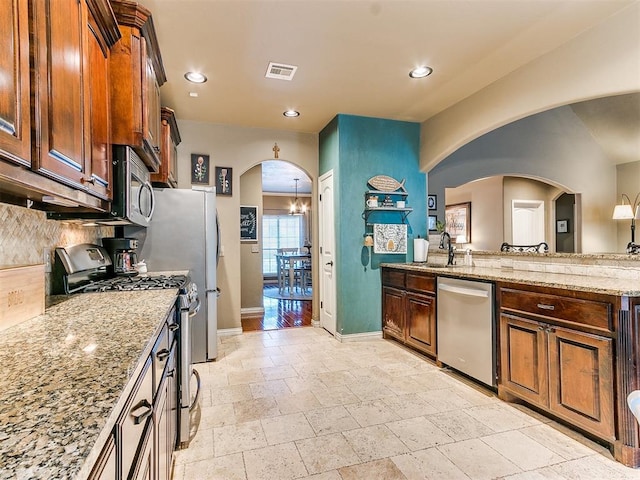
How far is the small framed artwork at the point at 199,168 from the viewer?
4.34m

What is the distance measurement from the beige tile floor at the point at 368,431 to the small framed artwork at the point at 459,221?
1759mm

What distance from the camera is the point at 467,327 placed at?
113 inches

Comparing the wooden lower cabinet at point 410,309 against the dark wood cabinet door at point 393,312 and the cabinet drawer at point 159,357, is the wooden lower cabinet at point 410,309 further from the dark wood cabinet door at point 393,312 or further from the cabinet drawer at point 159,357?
the cabinet drawer at point 159,357

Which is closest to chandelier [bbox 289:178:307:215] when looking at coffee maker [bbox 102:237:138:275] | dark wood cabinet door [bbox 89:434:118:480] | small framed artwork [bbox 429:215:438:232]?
small framed artwork [bbox 429:215:438:232]

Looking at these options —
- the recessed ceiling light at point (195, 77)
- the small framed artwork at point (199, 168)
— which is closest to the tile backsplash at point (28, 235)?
the recessed ceiling light at point (195, 77)

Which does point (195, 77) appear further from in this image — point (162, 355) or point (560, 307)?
point (560, 307)

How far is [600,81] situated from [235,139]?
12.1 ft

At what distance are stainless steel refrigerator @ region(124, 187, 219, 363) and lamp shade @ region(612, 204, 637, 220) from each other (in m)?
3.37

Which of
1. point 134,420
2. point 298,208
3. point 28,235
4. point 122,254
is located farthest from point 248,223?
point 134,420

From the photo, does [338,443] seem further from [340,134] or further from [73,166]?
[340,134]

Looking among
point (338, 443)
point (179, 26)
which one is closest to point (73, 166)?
point (179, 26)

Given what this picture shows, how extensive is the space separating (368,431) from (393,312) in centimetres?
195

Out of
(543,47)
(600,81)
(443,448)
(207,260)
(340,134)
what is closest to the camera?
(443,448)

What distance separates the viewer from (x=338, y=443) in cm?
206
